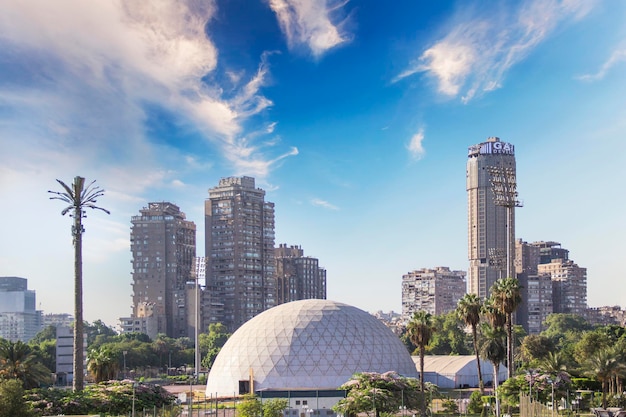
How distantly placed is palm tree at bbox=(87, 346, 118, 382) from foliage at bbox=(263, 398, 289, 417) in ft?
54.3

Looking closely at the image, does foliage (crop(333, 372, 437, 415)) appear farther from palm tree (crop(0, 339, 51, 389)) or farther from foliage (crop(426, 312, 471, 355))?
foliage (crop(426, 312, 471, 355))

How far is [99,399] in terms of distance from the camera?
5403 cm

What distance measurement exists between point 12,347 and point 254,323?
34.0 metres

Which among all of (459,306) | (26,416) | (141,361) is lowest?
(141,361)

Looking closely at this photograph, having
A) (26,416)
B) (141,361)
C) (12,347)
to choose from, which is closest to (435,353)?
(141,361)

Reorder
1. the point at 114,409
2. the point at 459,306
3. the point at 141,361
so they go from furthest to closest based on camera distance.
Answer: the point at 141,361 → the point at 459,306 → the point at 114,409

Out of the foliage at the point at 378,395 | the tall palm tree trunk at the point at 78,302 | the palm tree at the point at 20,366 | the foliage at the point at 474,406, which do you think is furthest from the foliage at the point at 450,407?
the palm tree at the point at 20,366

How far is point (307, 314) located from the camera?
3617 inches

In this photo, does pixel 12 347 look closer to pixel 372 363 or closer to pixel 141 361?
pixel 372 363

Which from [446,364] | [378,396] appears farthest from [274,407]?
[446,364]

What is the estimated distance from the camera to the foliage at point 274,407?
6450 centimetres

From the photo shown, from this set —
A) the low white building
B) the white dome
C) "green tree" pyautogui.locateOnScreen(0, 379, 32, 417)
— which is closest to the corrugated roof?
the low white building

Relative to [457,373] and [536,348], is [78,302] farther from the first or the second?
[536,348]

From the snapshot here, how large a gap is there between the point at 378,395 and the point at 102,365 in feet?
90.1
